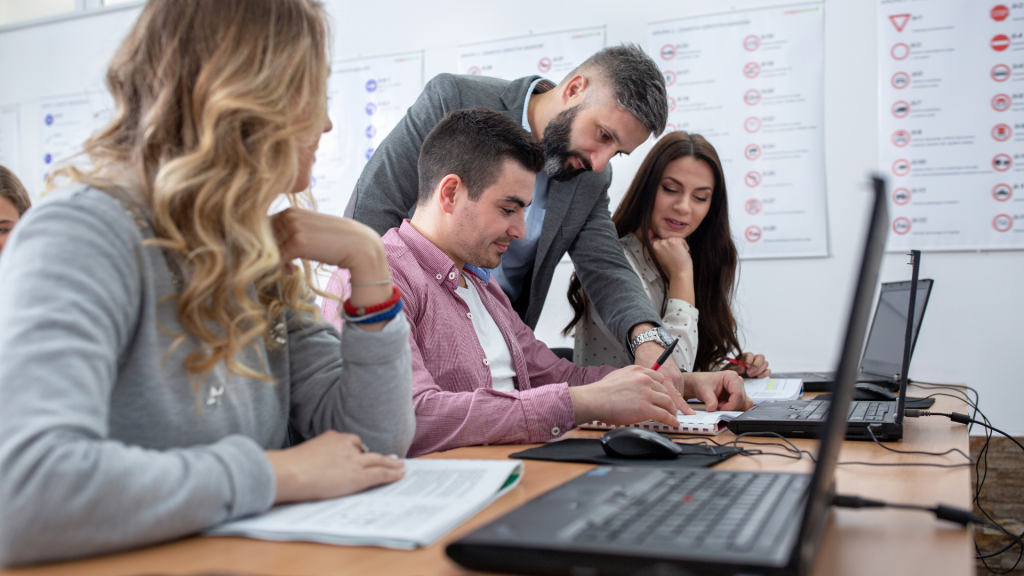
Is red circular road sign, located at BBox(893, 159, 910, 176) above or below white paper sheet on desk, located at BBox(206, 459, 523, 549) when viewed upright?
above

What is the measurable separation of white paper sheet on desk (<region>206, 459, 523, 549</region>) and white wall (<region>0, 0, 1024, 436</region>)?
6.23 ft

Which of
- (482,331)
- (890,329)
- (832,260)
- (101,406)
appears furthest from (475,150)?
(832,260)

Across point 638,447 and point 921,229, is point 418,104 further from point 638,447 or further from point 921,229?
point 921,229

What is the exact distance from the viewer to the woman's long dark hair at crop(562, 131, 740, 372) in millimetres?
2277

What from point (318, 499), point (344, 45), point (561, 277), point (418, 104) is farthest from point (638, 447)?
point (344, 45)

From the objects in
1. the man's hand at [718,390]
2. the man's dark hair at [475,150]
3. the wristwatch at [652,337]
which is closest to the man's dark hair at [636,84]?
the man's dark hair at [475,150]

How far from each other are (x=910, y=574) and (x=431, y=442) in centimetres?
70

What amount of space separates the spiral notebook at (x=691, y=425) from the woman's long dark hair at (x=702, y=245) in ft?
2.99

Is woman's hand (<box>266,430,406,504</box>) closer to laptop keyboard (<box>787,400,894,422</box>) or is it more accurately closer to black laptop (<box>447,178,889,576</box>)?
black laptop (<box>447,178,889,576</box>)

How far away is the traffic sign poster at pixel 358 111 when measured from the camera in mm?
3098

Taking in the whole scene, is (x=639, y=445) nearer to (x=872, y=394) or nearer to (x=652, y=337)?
(x=652, y=337)

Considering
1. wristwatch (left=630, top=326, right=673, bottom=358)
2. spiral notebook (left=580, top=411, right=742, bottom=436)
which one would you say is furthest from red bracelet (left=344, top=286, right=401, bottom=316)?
wristwatch (left=630, top=326, right=673, bottom=358)

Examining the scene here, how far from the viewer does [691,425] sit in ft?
4.07

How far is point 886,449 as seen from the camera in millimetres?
1069
